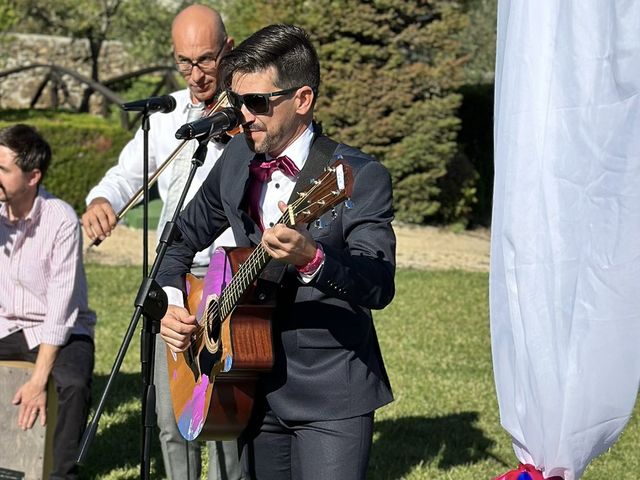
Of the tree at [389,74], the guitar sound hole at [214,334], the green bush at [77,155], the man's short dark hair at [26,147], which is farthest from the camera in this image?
the tree at [389,74]

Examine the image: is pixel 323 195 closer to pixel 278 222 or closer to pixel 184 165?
pixel 278 222

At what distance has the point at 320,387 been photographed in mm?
3629

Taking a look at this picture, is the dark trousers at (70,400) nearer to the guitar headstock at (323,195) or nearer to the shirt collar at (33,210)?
the shirt collar at (33,210)

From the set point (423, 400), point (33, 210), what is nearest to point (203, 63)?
point (33, 210)

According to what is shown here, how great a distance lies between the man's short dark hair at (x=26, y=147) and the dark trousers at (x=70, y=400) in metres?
0.88

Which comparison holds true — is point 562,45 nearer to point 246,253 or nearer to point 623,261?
point 623,261

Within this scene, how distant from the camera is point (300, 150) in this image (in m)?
3.68

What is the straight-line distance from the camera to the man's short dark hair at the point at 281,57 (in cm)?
362

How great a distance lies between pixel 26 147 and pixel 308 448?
2.66m

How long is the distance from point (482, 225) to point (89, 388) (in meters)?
12.6

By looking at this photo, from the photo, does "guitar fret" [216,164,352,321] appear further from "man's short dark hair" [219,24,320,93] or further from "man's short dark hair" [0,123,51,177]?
"man's short dark hair" [0,123,51,177]

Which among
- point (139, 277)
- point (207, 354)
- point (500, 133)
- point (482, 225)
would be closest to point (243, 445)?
point (207, 354)

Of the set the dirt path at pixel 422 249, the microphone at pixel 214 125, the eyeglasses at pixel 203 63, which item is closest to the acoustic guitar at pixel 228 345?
the microphone at pixel 214 125

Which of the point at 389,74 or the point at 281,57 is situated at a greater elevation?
the point at 281,57
